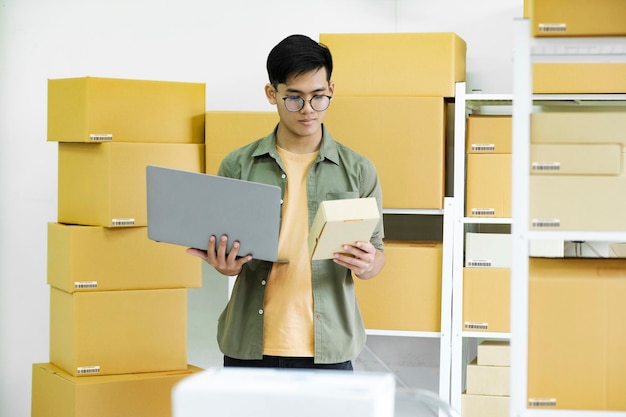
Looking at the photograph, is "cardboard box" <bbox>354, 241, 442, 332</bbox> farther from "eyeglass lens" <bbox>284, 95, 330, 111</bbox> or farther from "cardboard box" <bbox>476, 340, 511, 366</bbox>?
"eyeglass lens" <bbox>284, 95, 330, 111</bbox>

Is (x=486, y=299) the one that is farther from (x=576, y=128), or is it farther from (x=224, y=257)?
(x=576, y=128)

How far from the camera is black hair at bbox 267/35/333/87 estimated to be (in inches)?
91.7

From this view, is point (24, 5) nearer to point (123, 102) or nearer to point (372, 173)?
point (123, 102)

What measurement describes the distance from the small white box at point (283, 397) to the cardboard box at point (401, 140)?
2.02 meters

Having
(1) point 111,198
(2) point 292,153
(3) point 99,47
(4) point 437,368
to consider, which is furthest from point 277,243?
(3) point 99,47

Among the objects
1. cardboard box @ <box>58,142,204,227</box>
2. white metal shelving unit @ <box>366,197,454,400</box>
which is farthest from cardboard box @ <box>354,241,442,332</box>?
cardboard box @ <box>58,142,204,227</box>

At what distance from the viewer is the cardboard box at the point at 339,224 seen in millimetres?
2121

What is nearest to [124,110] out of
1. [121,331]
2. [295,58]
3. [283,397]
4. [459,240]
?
[121,331]

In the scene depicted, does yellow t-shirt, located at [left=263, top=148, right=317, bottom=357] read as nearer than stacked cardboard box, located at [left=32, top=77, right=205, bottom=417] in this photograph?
Yes

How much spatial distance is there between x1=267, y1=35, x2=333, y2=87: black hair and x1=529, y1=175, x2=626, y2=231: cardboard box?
0.75 m

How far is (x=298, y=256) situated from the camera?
7.57 ft

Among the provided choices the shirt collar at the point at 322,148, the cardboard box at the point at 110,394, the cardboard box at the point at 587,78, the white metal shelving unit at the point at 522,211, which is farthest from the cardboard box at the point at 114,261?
the white metal shelving unit at the point at 522,211

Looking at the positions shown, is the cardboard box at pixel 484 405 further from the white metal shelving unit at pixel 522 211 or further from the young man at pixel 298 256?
the white metal shelving unit at pixel 522 211

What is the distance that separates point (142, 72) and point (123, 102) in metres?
0.81
